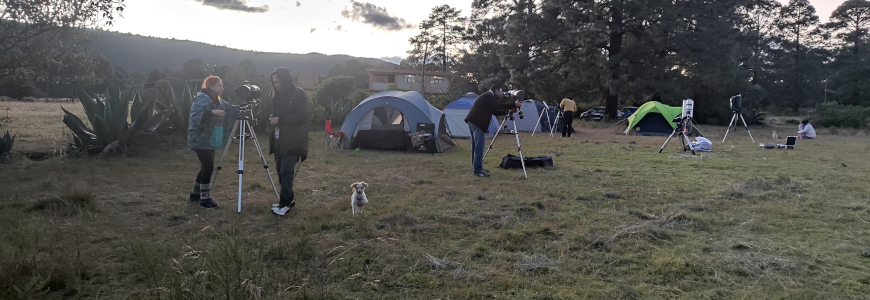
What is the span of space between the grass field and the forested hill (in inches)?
2576

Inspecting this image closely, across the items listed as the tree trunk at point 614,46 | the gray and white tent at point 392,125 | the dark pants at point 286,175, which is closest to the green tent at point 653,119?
the tree trunk at point 614,46

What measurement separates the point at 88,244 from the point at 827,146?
16416 millimetres

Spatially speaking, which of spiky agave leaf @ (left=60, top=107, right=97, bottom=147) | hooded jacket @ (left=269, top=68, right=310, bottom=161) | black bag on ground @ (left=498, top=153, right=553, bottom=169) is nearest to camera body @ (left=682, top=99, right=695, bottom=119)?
black bag on ground @ (left=498, top=153, right=553, bottom=169)

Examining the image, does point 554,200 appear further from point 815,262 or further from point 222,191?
point 222,191

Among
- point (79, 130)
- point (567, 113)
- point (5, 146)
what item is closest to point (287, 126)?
point (79, 130)

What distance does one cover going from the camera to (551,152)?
11.4m

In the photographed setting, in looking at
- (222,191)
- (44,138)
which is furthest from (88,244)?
(44,138)

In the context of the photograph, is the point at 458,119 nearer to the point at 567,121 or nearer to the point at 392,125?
the point at 567,121

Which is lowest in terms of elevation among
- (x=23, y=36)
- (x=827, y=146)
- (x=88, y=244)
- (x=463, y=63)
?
(x=88, y=244)

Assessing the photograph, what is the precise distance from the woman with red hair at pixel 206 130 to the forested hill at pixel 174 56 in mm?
66536

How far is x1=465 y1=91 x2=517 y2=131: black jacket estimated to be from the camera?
7.61 meters

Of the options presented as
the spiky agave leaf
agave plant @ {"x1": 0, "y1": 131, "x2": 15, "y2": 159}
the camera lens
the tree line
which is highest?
the tree line

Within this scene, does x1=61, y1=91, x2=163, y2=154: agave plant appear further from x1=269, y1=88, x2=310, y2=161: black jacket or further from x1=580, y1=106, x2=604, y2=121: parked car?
x1=580, y1=106, x2=604, y2=121: parked car

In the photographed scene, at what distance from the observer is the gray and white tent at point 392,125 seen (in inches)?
440
